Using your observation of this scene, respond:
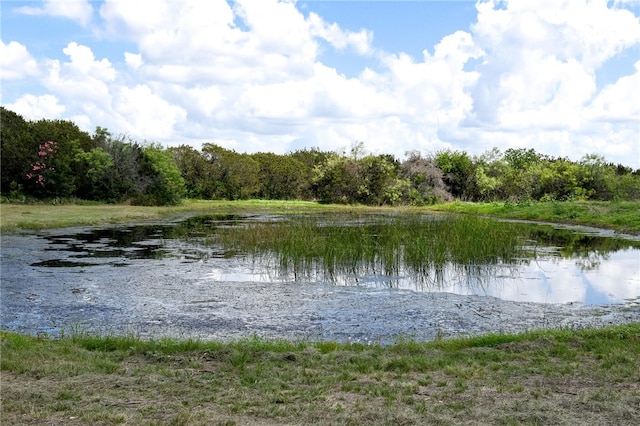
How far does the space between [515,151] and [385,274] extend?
70771mm

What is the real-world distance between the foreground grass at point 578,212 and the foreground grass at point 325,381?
73.2 ft

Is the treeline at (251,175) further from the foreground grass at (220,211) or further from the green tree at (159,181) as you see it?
the foreground grass at (220,211)

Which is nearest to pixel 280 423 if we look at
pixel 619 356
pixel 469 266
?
pixel 619 356

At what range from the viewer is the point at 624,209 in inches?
1244

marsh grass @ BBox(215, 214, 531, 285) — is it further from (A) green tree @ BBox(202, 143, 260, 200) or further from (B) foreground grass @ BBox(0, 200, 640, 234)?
(A) green tree @ BBox(202, 143, 260, 200)

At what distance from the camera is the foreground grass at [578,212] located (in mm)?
28589

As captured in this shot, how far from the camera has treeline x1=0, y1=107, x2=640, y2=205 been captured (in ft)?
130

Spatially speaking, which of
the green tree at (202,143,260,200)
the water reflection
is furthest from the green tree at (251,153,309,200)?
the water reflection

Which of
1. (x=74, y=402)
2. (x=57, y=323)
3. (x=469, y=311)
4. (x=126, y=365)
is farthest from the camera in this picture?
(x=469, y=311)

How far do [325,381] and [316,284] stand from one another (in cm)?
719

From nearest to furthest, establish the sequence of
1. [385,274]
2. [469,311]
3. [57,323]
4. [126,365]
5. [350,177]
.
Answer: [126,365], [57,323], [469,311], [385,274], [350,177]

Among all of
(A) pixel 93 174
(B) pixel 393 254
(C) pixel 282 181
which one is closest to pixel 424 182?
(C) pixel 282 181

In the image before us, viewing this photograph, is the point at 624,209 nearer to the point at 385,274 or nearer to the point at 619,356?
the point at 385,274

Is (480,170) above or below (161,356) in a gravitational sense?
above
